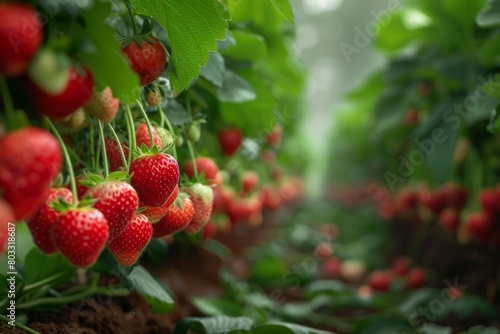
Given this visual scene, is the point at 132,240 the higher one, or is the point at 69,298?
the point at 132,240

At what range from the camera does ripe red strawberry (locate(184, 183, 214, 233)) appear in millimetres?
833

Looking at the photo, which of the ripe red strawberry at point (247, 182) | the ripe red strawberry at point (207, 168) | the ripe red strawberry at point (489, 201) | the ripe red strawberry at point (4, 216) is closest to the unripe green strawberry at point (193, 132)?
the ripe red strawberry at point (207, 168)

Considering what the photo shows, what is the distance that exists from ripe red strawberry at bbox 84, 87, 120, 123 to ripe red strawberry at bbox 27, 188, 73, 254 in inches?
3.6

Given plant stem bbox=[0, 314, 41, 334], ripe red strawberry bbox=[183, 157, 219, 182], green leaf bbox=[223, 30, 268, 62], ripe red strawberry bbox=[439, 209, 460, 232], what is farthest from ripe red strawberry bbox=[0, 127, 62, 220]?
ripe red strawberry bbox=[439, 209, 460, 232]

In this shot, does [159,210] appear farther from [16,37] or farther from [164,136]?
[16,37]

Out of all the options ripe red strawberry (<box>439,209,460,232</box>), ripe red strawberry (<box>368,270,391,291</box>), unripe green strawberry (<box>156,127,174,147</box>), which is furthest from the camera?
ripe red strawberry (<box>368,270,391,291</box>)

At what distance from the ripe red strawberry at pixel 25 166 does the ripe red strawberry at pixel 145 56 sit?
0.22m

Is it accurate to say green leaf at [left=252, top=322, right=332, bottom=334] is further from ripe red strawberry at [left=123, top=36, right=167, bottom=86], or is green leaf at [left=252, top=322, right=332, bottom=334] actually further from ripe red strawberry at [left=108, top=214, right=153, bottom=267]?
ripe red strawberry at [left=123, top=36, right=167, bottom=86]

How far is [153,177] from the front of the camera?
0.67m

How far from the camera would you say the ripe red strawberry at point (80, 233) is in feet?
1.83

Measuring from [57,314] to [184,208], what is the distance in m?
0.34

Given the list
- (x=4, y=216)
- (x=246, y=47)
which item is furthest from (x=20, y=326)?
(x=246, y=47)

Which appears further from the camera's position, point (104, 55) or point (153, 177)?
point (153, 177)

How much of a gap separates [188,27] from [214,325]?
0.51 m
